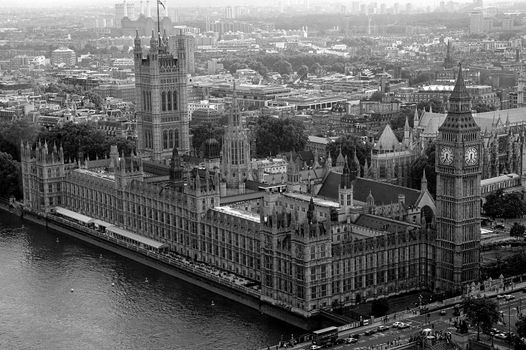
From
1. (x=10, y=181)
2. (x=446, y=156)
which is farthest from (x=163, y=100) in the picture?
(x=446, y=156)

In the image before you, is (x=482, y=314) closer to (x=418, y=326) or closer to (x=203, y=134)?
(x=418, y=326)

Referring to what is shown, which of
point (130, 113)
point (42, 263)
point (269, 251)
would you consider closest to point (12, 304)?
point (42, 263)

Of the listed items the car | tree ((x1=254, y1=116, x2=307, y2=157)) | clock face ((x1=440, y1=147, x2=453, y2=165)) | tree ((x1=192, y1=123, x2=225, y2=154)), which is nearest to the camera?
the car

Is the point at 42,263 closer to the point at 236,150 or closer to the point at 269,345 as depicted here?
the point at 236,150

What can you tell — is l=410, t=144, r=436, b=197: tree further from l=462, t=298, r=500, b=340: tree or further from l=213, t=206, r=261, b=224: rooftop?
l=462, t=298, r=500, b=340: tree

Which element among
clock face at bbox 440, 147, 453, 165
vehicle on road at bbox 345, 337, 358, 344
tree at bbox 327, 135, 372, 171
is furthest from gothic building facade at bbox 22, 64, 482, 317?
tree at bbox 327, 135, 372, 171
